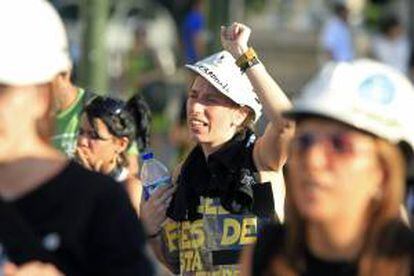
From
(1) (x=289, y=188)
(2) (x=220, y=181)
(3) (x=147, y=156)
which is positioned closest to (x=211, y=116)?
(2) (x=220, y=181)

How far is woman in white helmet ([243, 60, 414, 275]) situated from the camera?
14.0 ft

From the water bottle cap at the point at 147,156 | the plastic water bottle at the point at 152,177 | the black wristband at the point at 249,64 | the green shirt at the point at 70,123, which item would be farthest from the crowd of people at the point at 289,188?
the green shirt at the point at 70,123

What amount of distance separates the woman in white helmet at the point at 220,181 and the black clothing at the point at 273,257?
1.78m

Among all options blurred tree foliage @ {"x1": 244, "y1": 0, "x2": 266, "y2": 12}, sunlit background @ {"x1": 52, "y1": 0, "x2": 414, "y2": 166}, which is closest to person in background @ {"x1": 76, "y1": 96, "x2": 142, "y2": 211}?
sunlit background @ {"x1": 52, "y1": 0, "x2": 414, "y2": 166}

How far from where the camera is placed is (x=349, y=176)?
429 centimetres

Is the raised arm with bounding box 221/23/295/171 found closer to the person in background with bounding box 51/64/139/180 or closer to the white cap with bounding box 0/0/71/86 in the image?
the person in background with bounding box 51/64/139/180

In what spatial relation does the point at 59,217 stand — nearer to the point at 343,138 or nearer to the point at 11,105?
the point at 11,105

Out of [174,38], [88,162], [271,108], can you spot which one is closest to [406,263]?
[271,108]

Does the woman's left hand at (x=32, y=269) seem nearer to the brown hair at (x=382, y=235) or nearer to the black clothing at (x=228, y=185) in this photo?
the brown hair at (x=382, y=235)

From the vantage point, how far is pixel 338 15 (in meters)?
19.3

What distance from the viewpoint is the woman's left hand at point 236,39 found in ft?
21.3

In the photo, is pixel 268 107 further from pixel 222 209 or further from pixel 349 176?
pixel 349 176

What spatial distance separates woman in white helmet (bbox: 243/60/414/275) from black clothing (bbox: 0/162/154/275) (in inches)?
20.5

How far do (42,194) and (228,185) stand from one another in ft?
8.15
